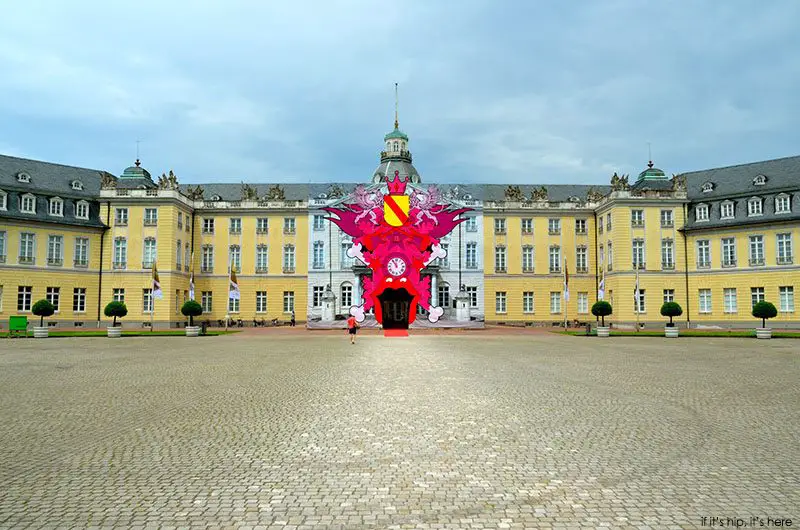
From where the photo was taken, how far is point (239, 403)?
517 inches

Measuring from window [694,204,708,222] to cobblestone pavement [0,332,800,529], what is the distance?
41.8 metres

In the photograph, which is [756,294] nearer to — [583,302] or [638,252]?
[638,252]

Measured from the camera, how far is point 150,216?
185 ft

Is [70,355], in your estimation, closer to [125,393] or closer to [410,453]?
[125,393]

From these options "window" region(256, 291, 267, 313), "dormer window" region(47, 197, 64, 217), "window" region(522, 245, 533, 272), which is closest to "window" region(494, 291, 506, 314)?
"window" region(522, 245, 533, 272)

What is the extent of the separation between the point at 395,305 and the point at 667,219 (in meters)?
27.9

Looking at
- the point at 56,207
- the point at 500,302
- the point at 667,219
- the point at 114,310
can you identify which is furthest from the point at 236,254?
the point at 667,219

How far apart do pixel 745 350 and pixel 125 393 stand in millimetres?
27281

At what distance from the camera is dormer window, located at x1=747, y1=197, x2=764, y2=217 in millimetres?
52031

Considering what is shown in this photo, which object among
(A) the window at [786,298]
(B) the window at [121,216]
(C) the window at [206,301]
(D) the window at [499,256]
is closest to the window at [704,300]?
(A) the window at [786,298]

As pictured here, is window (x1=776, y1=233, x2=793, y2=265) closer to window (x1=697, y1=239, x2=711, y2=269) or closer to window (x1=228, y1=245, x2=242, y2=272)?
window (x1=697, y1=239, x2=711, y2=269)

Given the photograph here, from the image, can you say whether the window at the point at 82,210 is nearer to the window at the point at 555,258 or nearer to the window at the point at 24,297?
the window at the point at 24,297

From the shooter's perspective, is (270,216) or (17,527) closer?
(17,527)

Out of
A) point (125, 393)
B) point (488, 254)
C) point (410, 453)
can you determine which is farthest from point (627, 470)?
point (488, 254)
